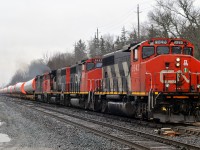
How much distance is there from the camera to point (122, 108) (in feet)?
55.7

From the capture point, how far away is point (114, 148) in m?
9.08

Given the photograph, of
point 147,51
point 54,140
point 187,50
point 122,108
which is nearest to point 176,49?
point 187,50

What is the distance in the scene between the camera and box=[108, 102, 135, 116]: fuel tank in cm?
1622

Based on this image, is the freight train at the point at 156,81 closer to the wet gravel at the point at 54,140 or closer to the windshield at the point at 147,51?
the windshield at the point at 147,51

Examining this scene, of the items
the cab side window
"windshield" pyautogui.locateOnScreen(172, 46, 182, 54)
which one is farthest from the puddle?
"windshield" pyautogui.locateOnScreen(172, 46, 182, 54)

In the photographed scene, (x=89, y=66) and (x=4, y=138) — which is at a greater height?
(x=89, y=66)

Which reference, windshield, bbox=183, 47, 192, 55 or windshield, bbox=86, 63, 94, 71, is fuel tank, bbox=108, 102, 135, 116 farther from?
windshield, bbox=86, 63, 94, 71

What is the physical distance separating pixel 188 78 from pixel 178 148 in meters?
5.99

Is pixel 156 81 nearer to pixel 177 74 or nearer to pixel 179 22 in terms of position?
pixel 177 74

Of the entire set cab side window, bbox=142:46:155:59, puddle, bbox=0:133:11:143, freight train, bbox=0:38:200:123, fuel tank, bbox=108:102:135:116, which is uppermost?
cab side window, bbox=142:46:155:59

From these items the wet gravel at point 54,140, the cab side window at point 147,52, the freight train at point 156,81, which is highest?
the cab side window at point 147,52

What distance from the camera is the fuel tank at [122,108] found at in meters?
16.2

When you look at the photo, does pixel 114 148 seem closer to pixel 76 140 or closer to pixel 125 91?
pixel 76 140

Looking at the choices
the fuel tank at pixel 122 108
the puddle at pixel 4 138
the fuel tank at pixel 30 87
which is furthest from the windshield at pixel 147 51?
the fuel tank at pixel 30 87
